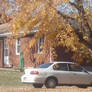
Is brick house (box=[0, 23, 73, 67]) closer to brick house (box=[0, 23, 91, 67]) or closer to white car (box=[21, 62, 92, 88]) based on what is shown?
brick house (box=[0, 23, 91, 67])

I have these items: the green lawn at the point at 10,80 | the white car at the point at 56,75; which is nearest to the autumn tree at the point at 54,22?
the white car at the point at 56,75

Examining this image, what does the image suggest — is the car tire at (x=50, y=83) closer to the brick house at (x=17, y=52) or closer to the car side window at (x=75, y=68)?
the car side window at (x=75, y=68)

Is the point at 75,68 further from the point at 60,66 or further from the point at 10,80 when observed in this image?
the point at 10,80

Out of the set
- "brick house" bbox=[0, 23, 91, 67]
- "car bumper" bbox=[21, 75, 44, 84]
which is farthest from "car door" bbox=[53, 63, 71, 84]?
"brick house" bbox=[0, 23, 91, 67]

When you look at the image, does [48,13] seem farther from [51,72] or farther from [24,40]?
[24,40]

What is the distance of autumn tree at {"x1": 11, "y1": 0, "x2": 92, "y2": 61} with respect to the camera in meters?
13.0

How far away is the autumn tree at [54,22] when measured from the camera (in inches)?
513

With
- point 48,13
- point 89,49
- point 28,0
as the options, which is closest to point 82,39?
point 89,49

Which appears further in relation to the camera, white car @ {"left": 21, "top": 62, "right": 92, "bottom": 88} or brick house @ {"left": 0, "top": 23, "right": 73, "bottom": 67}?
brick house @ {"left": 0, "top": 23, "right": 73, "bottom": 67}

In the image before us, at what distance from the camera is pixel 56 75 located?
16.3 meters

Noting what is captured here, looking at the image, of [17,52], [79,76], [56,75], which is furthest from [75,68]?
[17,52]

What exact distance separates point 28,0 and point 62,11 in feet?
5.58

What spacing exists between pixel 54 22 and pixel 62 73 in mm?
4218

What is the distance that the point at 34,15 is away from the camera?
43.8ft
